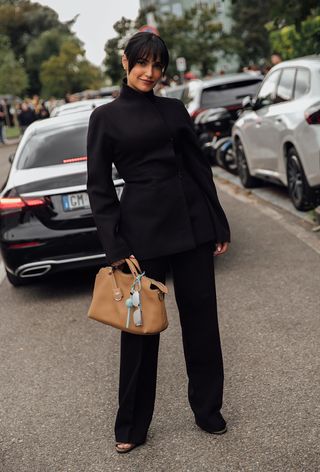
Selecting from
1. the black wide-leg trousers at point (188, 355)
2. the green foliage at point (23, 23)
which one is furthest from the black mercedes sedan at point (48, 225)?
the green foliage at point (23, 23)

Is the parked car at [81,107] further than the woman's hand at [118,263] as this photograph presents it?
Yes

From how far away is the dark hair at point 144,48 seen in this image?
3.48m

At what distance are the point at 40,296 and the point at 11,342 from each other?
57.3 inches

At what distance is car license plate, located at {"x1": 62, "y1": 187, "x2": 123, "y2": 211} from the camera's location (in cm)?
687

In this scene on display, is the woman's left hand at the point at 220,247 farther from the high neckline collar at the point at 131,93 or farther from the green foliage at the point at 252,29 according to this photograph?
the green foliage at the point at 252,29

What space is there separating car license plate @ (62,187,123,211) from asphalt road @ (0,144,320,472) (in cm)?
78

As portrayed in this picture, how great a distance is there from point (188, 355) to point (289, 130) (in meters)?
5.74

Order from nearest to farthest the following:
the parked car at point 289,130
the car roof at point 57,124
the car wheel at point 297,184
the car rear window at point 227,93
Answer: the car roof at point 57,124, the parked car at point 289,130, the car wheel at point 297,184, the car rear window at point 227,93

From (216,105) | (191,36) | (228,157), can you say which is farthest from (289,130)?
(191,36)

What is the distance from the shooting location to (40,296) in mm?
7418

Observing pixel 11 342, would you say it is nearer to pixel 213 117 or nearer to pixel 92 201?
pixel 92 201

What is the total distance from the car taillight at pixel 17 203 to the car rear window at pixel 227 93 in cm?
959

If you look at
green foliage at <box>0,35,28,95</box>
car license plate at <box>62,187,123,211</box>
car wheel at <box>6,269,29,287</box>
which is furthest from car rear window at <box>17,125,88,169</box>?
green foliage at <box>0,35,28,95</box>

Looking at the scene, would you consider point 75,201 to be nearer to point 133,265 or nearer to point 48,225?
point 48,225
